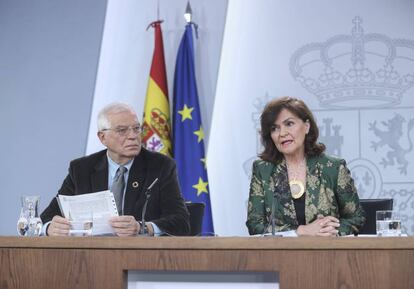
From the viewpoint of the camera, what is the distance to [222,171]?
513 centimetres

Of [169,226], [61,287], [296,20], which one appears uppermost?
[296,20]

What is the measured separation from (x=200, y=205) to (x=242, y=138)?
154 cm

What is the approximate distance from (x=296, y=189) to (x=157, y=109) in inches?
68.2

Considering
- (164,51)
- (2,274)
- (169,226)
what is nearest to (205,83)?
(164,51)

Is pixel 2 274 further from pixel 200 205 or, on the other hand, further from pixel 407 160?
pixel 407 160

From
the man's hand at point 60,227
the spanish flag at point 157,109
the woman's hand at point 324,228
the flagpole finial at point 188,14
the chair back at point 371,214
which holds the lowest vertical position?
the man's hand at point 60,227

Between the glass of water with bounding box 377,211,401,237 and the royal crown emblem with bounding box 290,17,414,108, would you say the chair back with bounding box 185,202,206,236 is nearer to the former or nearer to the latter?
the glass of water with bounding box 377,211,401,237

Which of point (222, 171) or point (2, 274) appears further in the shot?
point (222, 171)

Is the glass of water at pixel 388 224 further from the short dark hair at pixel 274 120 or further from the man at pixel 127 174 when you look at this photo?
the man at pixel 127 174

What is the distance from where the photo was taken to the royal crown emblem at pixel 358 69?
194 inches

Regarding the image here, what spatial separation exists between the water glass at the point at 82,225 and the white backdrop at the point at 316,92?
2.23 metres

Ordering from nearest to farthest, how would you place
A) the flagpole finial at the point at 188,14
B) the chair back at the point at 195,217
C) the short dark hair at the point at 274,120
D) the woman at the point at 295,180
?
1. the woman at the point at 295,180
2. the short dark hair at the point at 274,120
3. the chair back at the point at 195,217
4. the flagpole finial at the point at 188,14

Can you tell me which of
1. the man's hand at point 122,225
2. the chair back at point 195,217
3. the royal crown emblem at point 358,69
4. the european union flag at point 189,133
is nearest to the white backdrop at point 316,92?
the royal crown emblem at point 358,69

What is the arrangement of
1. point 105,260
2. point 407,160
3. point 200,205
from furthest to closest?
point 407,160 → point 200,205 → point 105,260
